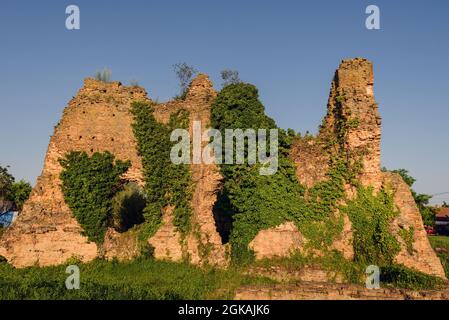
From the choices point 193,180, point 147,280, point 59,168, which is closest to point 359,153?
point 193,180

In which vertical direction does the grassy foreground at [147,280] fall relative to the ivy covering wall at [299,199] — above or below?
below

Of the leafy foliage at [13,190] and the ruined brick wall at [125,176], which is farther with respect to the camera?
the leafy foliage at [13,190]

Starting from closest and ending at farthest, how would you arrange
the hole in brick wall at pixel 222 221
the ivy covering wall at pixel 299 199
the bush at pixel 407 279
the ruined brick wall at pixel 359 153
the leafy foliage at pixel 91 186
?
A: 1. the bush at pixel 407 279
2. the ruined brick wall at pixel 359 153
3. the ivy covering wall at pixel 299 199
4. the leafy foliage at pixel 91 186
5. the hole in brick wall at pixel 222 221

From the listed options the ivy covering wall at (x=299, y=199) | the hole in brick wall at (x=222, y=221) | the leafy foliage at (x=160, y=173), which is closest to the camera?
the ivy covering wall at (x=299, y=199)

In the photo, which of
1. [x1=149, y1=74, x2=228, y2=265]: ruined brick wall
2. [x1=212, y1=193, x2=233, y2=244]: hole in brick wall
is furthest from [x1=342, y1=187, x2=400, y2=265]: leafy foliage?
[x1=212, y1=193, x2=233, y2=244]: hole in brick wall

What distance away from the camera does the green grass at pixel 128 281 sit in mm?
9922

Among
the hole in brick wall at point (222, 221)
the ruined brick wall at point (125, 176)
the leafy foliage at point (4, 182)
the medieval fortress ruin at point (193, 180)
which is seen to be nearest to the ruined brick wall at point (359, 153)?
the medieval fortress ruin at point (193, 180)

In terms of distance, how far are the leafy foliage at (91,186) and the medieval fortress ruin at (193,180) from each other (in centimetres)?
30

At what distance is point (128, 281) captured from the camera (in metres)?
12.0

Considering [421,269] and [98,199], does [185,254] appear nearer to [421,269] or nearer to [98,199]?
[98,199]

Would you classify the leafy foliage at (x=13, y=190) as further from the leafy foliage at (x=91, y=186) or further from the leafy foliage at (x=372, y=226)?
the leafy foliage at (x=372, y=226)

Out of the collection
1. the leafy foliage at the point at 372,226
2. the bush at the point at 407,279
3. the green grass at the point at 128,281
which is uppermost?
the leafy foliage at the point at 372,226

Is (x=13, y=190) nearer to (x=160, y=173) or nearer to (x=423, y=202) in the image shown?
(x=160, y=173)

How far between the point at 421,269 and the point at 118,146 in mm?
11346
